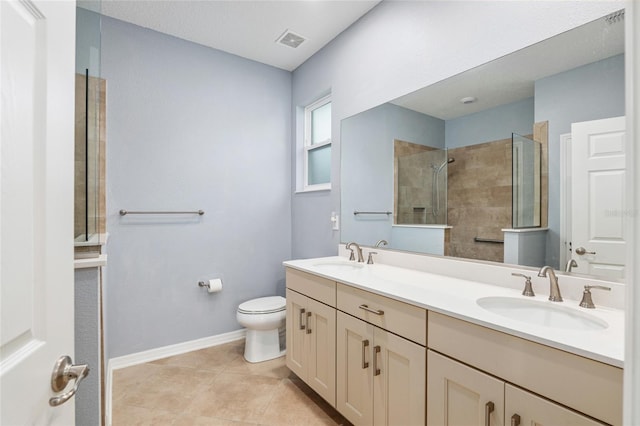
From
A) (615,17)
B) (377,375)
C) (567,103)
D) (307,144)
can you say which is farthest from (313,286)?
(615,17)

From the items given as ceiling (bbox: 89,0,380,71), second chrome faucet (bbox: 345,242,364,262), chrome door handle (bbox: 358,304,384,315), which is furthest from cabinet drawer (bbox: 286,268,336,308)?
ceiling (bbox: 89,0,380,71)

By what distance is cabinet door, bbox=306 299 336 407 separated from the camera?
1.69m

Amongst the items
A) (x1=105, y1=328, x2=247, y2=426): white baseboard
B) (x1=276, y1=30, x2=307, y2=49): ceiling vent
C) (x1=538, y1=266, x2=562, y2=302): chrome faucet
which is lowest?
(x1=105, y1=328, x2=247, y2=426): white baseboard

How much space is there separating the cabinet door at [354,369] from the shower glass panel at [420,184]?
0.79 meters

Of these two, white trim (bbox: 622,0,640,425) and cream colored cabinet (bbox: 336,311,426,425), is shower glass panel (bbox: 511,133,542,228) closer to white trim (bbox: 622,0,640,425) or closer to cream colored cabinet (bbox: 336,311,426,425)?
cream colored cabinet (bbox: 336,311,426,425)

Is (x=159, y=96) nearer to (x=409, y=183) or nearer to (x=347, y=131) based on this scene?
(x=347, y=131)

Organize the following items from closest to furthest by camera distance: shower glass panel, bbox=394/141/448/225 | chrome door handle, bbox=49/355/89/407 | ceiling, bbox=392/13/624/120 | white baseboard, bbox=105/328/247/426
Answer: chrome door handle, bbox=49/355/89/407 < ceiling, bbox=392/13/624/120 < shower glass panel, bbox=394/141/448/225 < white baseboard, bbox=105/328/247/426

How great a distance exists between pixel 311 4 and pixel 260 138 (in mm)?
1235

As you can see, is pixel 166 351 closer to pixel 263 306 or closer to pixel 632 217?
pixel 263 306

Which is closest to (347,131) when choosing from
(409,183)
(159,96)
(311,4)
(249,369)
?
(409,183)

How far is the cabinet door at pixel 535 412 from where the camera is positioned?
0.82m

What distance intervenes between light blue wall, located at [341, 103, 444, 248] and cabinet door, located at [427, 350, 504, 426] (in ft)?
3.34

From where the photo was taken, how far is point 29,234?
0.54 meters

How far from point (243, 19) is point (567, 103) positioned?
86.2 inches
